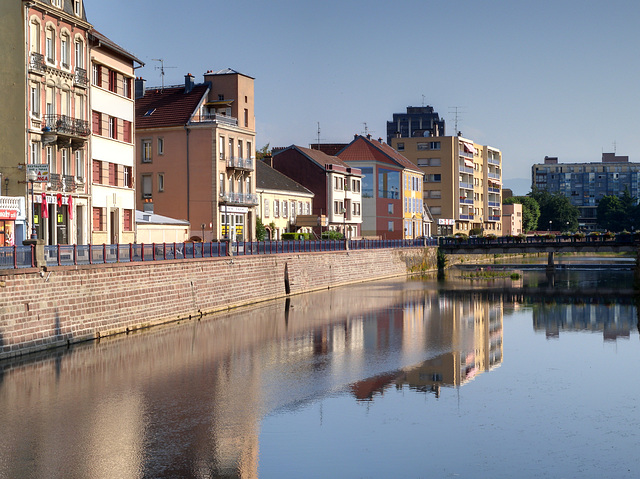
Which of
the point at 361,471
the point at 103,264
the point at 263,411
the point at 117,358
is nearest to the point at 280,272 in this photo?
the point at 103,264

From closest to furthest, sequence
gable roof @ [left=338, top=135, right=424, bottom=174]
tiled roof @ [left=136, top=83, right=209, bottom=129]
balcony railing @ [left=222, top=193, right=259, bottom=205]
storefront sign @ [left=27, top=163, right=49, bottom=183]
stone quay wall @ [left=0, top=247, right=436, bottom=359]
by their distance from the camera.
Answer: stone quay wall @ [left=0, top=247, right=436, bottom=359], storefront sign @ [left=27, top=163, right=49, bottom=183], balcony railing @ [left=222, top=193, right=259, bottom=205], tiled roof @ [left=136, top=83, right=209, bottom=129], gable roof @ [left=338, top=135, right=424, bottom=174]

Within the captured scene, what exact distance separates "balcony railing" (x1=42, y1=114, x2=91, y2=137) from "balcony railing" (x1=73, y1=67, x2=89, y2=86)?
6.43 feet

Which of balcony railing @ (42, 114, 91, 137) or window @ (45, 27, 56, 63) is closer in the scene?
window @ (45, 27, 56, 63)

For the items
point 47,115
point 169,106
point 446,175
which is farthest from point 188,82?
point 446,175

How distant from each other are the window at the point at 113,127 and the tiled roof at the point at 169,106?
1484cm

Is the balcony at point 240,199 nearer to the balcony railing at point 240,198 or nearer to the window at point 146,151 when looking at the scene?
the balcony railing at point 240,198

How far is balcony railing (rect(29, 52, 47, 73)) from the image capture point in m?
43.2

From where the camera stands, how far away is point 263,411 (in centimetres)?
2522

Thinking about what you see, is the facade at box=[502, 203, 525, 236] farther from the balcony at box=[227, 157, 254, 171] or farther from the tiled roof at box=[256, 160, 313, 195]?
the balcony at box=[227, 157, 254, 171]

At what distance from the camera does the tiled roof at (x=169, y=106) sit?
68188mm

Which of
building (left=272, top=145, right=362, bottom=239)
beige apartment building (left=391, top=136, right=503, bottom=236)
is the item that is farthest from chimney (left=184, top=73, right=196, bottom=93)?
beige apartment building (left=391, top=136, right=503, bottom=236)

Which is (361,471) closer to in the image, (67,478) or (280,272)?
(67,478)

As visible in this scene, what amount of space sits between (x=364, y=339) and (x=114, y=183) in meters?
20.4

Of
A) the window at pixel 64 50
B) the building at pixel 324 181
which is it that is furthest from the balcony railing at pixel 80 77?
the building at pixel 324 181
